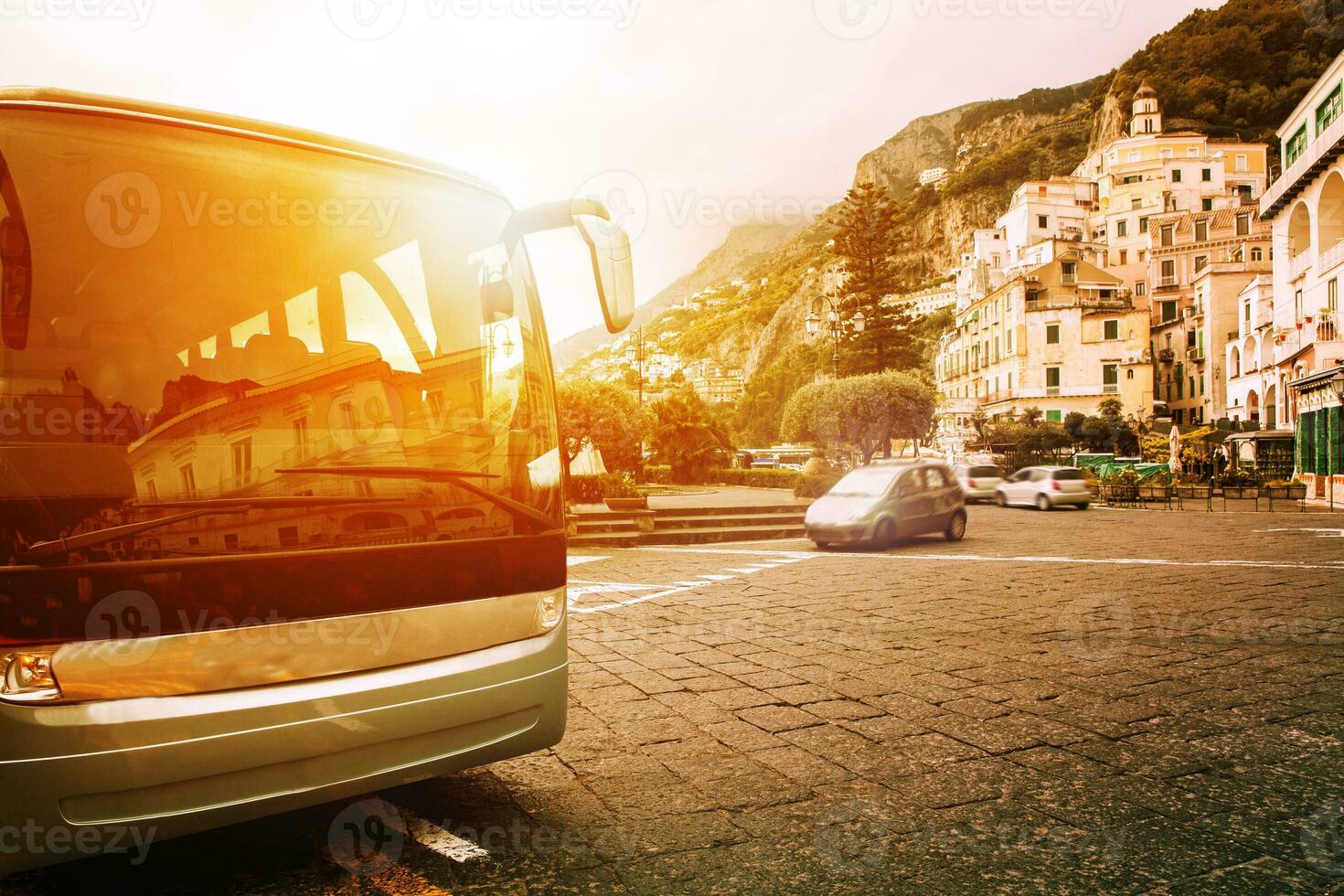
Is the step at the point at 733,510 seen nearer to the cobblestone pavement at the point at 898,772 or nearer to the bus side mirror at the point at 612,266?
the cobblestone pavement at the point at 898,772

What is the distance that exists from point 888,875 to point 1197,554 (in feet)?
37.3

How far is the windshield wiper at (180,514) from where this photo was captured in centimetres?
217

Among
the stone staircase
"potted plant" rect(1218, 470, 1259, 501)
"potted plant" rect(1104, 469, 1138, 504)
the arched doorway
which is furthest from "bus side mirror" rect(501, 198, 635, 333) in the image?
the arched doorway

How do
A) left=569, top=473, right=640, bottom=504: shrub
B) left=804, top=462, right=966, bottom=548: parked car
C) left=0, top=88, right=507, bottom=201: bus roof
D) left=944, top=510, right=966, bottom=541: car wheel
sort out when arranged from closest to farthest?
1. left=0, top=88, right=507, bottom=201: bus roof
2. left=804, top=462, right=966, bottom=548: parked car
3. left=944, top=510, right=966, bottom=541: car wheel
4. left=569, top=473, right=640, bottom=504: shrub

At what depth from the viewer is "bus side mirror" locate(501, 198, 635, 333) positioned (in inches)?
135

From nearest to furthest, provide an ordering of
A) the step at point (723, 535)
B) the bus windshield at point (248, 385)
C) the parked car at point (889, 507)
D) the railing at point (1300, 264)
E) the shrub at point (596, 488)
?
the bus windshield at point (248, 385)
the parked car at point (889, 507)
the step at point (723, 535)
the shrub at point (596, 488)
the railing at point (1300, 264)

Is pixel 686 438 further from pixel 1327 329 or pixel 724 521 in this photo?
pixel 1327 329

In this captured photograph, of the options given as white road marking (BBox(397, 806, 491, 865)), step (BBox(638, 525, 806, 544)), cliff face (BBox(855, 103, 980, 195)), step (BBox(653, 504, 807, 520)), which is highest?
cliff face (BBox(855, 103, 980, 195))

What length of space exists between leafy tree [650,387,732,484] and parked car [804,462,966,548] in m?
26.6

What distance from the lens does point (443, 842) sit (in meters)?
2.97

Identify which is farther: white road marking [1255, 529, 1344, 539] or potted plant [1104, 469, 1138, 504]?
potted plant [1104, 469, 1138, 504]
